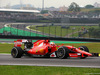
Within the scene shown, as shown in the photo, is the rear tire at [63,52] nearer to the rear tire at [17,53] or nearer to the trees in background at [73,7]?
the rear tire at [17,53]

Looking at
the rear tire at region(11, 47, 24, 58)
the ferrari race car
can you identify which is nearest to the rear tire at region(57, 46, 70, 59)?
the ferrari race car

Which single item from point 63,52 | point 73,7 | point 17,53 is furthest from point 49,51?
point 73,7

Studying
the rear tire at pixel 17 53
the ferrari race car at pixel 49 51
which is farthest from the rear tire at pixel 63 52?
the rear tire at pixel 17 53

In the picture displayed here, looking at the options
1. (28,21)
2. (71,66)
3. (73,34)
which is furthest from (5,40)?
(28,21)

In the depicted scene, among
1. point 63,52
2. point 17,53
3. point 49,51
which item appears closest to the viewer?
point 63,52

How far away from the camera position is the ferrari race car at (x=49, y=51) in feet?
58.5

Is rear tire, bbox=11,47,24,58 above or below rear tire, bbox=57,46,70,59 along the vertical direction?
below

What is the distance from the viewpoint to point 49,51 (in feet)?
61.3

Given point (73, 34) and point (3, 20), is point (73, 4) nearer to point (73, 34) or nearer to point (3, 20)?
point (3, 20)

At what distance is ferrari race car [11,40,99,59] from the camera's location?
17845 millimetres

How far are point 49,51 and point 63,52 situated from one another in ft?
3.99

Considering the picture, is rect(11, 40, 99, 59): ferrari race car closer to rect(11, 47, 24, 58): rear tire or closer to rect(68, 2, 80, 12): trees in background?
rect(11, 47, 24, 58): rear tire

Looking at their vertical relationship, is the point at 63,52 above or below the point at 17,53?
above

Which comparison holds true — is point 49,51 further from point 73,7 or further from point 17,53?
point 73,7
